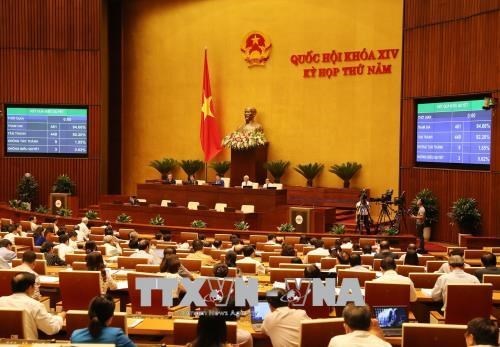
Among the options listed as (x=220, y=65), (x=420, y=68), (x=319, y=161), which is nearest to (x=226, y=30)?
(x=220, y=65)

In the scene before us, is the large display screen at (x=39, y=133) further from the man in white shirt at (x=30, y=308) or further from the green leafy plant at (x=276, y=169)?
the man in white shirt at (x=30, y=308)

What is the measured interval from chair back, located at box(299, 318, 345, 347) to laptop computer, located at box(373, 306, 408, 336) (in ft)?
2.64

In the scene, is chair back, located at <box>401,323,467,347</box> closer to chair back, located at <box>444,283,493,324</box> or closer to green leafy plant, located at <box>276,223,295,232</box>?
chair back, located at <box>444,283,493,324</box>

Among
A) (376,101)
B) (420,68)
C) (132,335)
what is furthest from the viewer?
(376,101)

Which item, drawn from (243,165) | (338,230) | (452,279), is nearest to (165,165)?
(243,165)

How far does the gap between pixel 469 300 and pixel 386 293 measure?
0.71 m

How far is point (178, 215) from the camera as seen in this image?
17359 millimetres

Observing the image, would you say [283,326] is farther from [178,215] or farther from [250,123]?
[250,123]

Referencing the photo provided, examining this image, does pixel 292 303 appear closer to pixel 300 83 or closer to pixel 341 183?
pixel 341 183

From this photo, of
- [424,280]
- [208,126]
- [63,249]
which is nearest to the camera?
[424,280]

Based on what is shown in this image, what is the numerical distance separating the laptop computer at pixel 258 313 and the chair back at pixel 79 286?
180 centimetres

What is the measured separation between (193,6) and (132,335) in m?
17.0

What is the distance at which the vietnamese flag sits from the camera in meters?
20.5

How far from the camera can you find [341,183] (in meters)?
19.0
